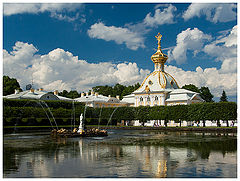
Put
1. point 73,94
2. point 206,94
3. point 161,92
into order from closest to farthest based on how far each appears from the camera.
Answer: point 161,92 → point 206,94 → point 73,94

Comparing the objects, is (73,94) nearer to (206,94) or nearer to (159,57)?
(159,57)

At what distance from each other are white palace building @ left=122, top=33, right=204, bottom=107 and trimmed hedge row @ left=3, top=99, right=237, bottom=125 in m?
15.8

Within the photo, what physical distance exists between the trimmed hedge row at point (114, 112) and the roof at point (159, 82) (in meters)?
17.0

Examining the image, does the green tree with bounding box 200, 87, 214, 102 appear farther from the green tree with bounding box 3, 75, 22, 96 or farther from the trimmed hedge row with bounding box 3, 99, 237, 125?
the green tree with bounding box 3, 75, 22, 96

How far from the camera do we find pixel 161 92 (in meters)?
73.2

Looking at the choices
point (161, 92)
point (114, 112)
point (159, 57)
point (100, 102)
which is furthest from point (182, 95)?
point (100, 102)

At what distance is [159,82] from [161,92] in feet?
10.6

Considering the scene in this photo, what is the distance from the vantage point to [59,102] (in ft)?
197

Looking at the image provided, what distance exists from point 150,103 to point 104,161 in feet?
204

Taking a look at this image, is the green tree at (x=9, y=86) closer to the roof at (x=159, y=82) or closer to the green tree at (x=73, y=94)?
the green tree at (x=73, y=94)

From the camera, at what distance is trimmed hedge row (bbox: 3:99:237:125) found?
46.5 meters

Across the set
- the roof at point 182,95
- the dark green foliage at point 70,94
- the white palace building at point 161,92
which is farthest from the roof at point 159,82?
the dark green foliage at point 70,94

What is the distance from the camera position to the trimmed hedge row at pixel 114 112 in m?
46.5

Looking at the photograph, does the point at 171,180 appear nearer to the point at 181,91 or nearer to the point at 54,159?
the point at 54,159
